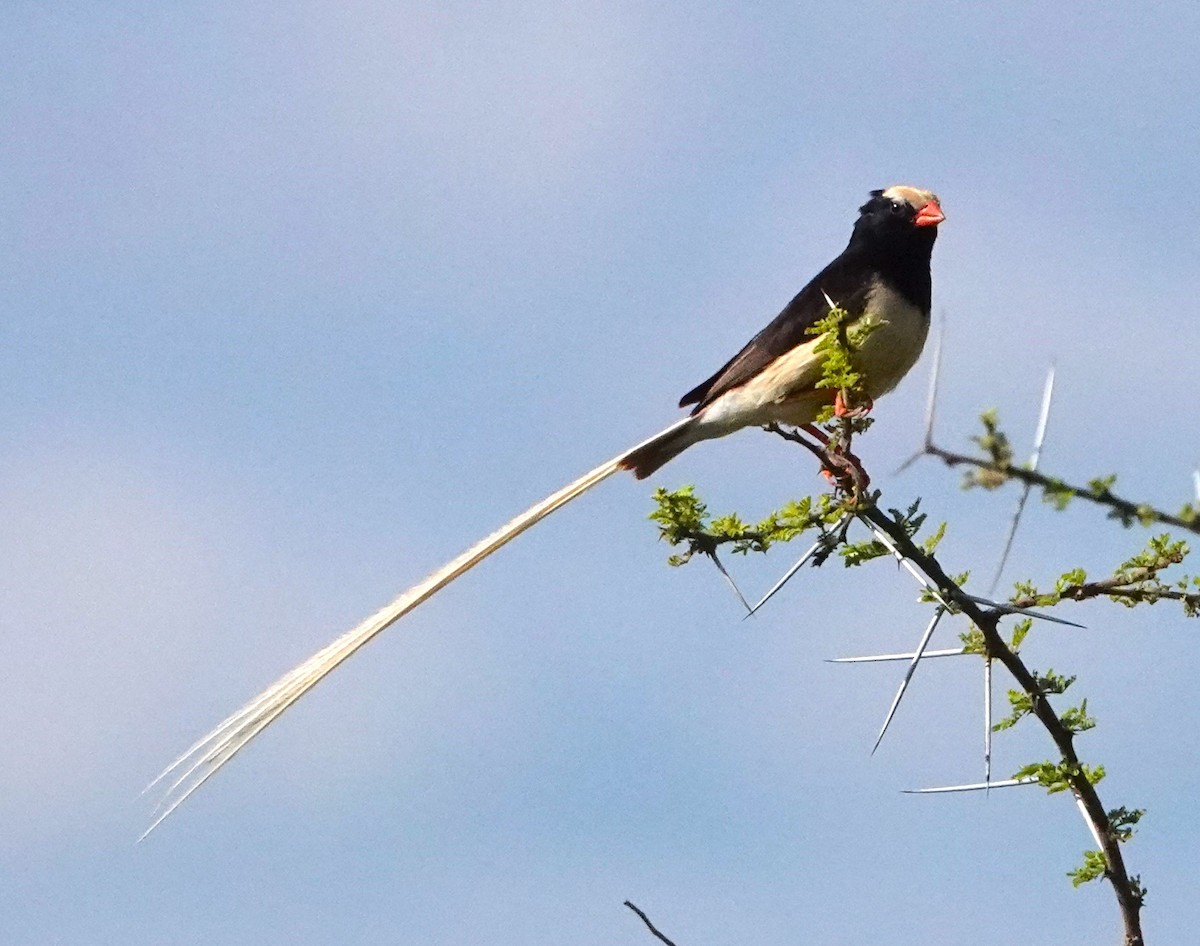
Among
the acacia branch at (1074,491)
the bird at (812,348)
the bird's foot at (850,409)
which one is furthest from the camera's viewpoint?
the bird at (812,348)

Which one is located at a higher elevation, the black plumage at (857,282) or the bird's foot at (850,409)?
the black plumage at (857,282)

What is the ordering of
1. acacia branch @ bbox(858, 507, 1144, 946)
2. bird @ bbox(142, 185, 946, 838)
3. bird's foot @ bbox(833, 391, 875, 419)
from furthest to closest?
bird @ bbox(142, 185, 946, 838) < bird's foot @ bbox(833, 391, 875, 419) < acacia branch @ bbox(858, 507, 1144, 946)

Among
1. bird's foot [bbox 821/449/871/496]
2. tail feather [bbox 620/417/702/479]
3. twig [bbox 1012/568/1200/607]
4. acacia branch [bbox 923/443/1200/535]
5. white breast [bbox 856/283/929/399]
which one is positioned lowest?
acacia branch [bbox 923/443/1200/535]

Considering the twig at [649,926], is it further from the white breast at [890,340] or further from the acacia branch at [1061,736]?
the white breast at [890,340]

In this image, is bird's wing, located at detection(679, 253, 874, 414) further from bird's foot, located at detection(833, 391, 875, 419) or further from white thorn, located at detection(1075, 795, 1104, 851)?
white thorn, located at detection(1075, 795, 1104, 851)

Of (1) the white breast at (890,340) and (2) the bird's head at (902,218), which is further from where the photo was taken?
(2) the bird's head at (902,218)

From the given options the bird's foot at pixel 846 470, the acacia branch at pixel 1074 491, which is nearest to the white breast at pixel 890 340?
the bird's foot at pixel 846 470

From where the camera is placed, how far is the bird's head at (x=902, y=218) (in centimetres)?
780

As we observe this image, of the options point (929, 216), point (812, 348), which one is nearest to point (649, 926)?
point (812, 348)

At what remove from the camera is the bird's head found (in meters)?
7.80

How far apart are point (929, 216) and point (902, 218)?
0.19 m

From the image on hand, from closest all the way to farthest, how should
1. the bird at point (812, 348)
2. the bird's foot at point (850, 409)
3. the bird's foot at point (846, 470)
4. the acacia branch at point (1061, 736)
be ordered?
the acacia branch at point (1061, 736)
the bird's foot at point (846, 470)
the bird's foot at point (850, 409)
the bird at point (812, 348)

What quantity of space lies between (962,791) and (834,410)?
1925 mm

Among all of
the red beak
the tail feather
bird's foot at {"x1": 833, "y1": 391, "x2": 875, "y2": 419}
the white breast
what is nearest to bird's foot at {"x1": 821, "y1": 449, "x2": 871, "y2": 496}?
bird's foot at {"x1": 833, "y1": 391, "x2": 875, "y2": 419}
